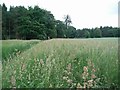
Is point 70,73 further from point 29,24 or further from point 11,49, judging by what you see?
point 29,24

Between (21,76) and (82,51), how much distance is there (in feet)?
5.03

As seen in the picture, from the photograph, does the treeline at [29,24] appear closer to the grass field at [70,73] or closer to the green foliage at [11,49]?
the green foliage at [11,49]

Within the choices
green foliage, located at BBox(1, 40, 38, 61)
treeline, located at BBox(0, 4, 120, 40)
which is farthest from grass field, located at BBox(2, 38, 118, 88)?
treeline, located at BBox(0, 4, 120, 40)

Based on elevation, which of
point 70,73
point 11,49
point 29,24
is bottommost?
point 70,73

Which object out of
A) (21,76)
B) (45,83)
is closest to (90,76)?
(45,83)

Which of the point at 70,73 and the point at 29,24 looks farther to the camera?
the point at 29,24

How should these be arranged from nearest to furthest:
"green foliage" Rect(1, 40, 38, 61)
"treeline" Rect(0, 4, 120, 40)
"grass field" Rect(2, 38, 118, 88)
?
1. "grass field" Rect(2, 38, 118, 88)
2. "green foliage" Rect(1, 40, 38, 61)
3. "treeline" Rect(0, 4, 120, 40)

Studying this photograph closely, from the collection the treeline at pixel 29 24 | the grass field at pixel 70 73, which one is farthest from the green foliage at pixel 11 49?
the treeline at pixel 29 24

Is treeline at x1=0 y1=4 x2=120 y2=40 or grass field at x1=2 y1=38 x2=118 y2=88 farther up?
treeline at x1=0 y1=4 x2=120 y2=40

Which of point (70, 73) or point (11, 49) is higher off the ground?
point (11, 49)

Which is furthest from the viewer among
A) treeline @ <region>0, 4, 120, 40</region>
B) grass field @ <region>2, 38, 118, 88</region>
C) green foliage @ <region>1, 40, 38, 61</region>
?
treeline @ <region>0, 4, 120, 40</region>

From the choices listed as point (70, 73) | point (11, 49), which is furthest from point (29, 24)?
point (70, 73)

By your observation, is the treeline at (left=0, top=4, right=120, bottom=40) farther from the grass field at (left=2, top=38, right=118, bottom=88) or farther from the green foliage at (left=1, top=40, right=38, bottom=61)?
the grass field at (left=2, top=38, right=118, bottom=88)

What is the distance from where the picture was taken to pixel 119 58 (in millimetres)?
4289
